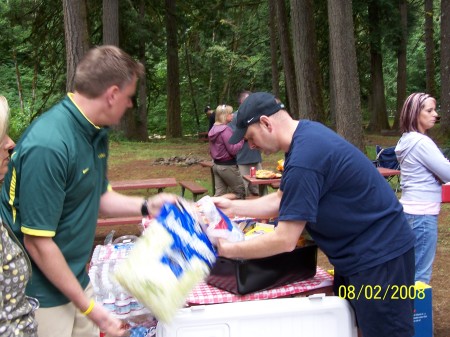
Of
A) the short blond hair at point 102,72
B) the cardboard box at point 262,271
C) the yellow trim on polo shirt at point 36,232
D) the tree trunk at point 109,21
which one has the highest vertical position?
the tree trunk at point 109,21

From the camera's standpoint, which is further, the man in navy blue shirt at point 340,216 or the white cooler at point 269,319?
the white cooler at point 269,319

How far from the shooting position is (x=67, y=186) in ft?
6.61

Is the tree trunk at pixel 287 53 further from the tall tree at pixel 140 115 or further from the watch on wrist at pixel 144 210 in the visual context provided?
the watch on wrist at pixel 144 210

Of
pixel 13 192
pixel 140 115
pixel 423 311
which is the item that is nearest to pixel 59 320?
pixel 13 192

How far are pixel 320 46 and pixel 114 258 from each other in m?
18.7

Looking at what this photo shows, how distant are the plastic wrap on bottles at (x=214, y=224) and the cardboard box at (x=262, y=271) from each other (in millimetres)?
143

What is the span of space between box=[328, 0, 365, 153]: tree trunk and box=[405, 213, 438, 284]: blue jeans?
725cm

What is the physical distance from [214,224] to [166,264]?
0.58m

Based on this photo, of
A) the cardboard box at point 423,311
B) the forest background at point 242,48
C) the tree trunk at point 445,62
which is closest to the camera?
the cardboard box at point 423,311

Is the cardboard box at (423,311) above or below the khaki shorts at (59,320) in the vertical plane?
below

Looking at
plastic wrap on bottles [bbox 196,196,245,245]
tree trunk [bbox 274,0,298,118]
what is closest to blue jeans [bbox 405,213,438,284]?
plastic wrap on bottles [bbox 196,196,245,245]

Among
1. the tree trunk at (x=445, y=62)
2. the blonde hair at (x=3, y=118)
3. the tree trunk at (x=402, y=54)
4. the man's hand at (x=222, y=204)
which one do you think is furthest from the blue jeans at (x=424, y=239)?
the tree trunk at (x=402, y=54)

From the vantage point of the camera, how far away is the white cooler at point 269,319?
105 inches

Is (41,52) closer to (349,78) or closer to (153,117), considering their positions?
(349,78)
